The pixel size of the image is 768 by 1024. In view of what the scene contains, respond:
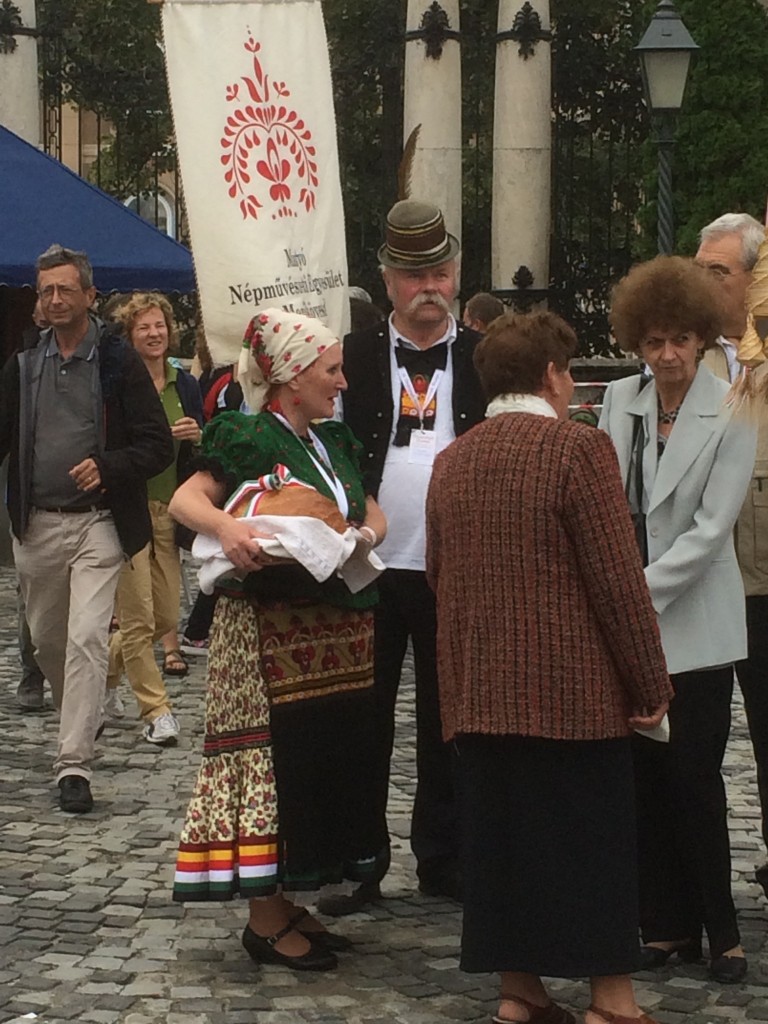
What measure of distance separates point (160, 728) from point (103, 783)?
0.81 m

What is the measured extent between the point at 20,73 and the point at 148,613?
9474mm

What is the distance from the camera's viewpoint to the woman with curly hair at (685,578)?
17.7ft

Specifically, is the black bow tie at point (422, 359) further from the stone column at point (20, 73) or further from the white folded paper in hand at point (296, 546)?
the stone column at point (20, 73)

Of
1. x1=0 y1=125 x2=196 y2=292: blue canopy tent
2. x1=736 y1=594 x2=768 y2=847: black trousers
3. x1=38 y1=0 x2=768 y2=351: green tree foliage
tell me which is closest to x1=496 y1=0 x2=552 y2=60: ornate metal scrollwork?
x1=38 y1=0 x2=768 y2=351: green tree foliage

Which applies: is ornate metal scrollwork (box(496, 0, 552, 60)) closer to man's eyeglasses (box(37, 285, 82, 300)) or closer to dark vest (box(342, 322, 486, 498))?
man's eyeglasses (box(37, 285, 82, 300))

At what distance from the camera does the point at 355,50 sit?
2111 centimetres

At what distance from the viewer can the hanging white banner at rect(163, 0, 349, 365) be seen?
19.5ft

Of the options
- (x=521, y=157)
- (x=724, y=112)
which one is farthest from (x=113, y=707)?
(x=724, y=112)

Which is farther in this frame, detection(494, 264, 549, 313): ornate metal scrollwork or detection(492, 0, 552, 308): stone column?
detection(494, 264, 549, 313): ornate metal scrollwork

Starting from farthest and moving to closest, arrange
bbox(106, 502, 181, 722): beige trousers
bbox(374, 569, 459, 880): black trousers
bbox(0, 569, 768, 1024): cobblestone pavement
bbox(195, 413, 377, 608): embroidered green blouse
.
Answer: bbox(106, 502, 181, 722): beige trousers, bbox(374, 569, 459, 880): black trousers, bbox(195, 413, 377, 608): embroidered green blouse, bbox(0, 569, 768, 1024): cobblestone pavement

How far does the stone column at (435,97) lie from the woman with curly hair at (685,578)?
12.4 meters

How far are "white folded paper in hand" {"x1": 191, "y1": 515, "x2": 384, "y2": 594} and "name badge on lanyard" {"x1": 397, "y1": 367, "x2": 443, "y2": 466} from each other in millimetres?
701

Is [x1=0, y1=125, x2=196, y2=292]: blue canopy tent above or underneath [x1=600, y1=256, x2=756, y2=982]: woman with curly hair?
above

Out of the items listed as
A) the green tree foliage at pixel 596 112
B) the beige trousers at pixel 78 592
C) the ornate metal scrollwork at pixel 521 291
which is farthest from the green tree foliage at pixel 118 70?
the beige trousers at pixel 78 592
